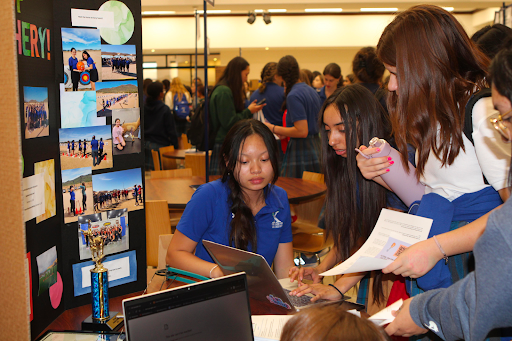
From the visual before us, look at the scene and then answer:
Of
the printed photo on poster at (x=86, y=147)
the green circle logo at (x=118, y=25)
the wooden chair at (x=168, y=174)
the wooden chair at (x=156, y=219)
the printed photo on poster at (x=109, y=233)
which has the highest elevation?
the green circle logo at (x=118, y=25)

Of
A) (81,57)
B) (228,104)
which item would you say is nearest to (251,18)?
(228,104)

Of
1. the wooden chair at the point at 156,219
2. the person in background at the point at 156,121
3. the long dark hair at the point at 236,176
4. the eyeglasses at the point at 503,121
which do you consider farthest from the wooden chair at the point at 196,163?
the eyeglasses at the point at 503,121

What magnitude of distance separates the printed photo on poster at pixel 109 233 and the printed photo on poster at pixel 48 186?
0.12 metres

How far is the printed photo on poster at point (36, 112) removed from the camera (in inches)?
47.9

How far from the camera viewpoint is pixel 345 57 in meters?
12.1

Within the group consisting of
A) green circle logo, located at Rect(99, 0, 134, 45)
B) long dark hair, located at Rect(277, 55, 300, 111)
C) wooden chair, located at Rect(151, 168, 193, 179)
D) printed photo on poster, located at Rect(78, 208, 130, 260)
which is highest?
long dark hair, located at Rect(277, 55, 300, 111)

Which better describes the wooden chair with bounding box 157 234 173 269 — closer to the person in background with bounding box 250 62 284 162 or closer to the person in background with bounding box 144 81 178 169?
the person in background with bounding box 250 62 284 162

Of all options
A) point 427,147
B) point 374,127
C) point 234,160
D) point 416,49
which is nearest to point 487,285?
point 427,147

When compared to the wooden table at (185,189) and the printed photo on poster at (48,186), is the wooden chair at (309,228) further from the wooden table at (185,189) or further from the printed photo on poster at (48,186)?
the printed photo on poster at (48,186)

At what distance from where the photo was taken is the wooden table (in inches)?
118

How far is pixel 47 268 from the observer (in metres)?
1.33

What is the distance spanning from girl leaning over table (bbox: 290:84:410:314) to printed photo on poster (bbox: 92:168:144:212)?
0.81 m

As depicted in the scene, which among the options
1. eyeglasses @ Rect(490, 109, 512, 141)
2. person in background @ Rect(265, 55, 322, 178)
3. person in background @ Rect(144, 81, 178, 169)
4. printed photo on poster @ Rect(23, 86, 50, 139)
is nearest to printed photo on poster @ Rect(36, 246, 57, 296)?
printed photo on poster @ Rect(23, 86, 50, 139)

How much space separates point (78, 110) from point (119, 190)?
304mm
